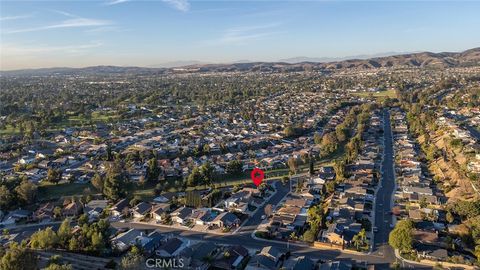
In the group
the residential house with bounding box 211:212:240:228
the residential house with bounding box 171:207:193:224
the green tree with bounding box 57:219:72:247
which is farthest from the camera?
the residential house with bounding box 171:207:193:224

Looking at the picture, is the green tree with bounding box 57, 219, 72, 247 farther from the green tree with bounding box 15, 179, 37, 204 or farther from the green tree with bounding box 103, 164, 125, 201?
the green tree with bounding box 15, 179, 37, 204

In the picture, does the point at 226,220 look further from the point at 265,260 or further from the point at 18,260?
the point at 18,260

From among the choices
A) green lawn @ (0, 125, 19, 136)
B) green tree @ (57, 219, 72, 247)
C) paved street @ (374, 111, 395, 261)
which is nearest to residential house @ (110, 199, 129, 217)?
green tree @ (57, 219, 72, 247)

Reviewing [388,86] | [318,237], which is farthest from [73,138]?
[388,86]

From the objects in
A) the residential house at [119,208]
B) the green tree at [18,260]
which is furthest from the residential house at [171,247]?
the residential house at [119,208]

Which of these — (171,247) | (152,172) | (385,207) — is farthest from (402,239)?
(152,172)

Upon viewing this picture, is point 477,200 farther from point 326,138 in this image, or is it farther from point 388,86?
point 388,86

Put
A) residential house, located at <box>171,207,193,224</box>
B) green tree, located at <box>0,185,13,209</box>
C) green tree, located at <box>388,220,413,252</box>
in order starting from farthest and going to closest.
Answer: green tree, located at <box>0,185,13,209</box> → residential house, located at <box>171,207,193,224</box> → green tree, located at <box>388,220,413,252</box>

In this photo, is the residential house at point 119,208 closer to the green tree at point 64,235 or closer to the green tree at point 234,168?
the green tree at point 64,235
